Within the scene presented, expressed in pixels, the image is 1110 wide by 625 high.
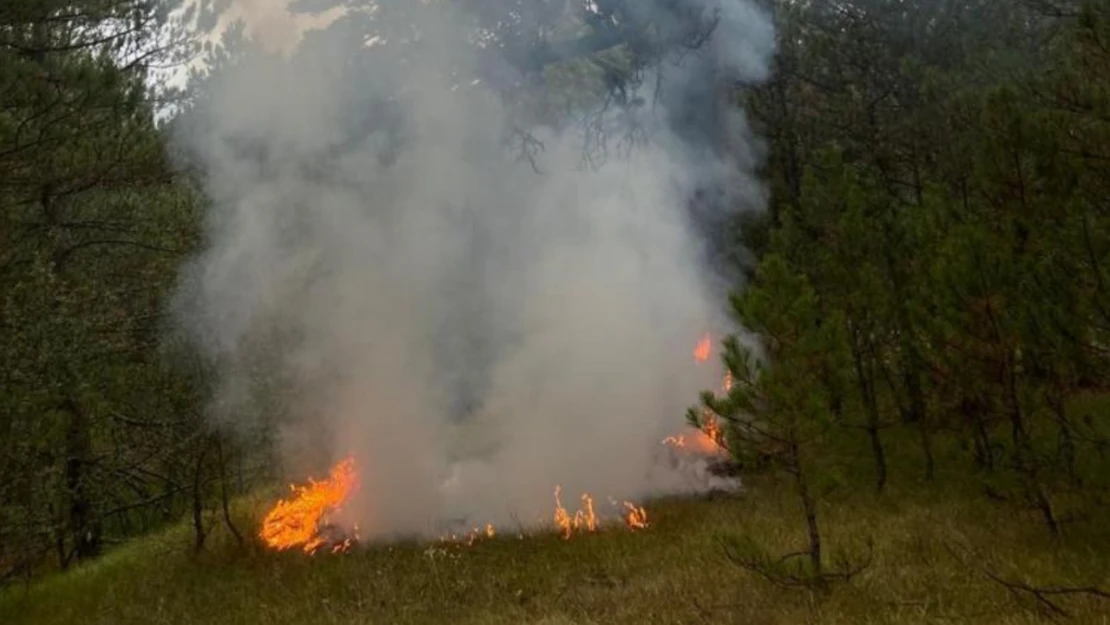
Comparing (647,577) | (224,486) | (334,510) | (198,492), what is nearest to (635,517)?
(647,577)

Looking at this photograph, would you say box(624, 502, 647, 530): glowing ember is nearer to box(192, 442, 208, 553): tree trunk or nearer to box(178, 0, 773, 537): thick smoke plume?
box(178, 0, 773, 537): thick smoke plume

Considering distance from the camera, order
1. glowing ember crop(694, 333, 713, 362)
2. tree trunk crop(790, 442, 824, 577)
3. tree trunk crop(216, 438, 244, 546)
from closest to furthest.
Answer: tree trunk crop(790, 442, 824, 577) → tree trunk crop(216, 438, 244, 546) → glowing ember crop(694, 333, 713, 362)

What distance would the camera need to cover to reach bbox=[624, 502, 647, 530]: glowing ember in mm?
9062

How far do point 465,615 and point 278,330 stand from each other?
15.4 feet

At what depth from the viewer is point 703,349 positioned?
1252cm

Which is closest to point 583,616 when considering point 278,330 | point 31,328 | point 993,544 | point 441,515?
point 993,544

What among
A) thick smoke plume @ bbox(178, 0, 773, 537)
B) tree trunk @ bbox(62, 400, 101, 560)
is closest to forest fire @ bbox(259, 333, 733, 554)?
thick smoke plume @ bbox(178, 0, 773, 537)

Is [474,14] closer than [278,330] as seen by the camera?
No

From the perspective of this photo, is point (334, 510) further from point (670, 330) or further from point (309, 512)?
point (670, 330)

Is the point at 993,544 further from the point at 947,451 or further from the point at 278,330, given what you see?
the point at 278,330

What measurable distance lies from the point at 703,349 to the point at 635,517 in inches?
148

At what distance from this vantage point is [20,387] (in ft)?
32.1

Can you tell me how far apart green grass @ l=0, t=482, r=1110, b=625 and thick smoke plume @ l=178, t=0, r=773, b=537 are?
129 cm

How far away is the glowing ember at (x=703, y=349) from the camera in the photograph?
1242 cm
